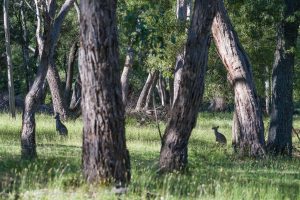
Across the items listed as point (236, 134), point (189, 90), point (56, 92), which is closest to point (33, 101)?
point (189, 90)

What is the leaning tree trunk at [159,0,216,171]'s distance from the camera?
12352 mm

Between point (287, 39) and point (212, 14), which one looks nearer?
point (212, 14)

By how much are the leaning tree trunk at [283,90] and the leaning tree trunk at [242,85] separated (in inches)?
97.5

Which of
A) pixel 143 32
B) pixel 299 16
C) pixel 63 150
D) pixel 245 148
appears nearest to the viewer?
pixel 143 32

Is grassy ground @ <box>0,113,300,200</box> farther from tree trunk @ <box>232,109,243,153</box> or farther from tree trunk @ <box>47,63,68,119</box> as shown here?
tree trunk @ <box>47,63,68,119</box>

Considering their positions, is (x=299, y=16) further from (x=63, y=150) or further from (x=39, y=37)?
(x=39, y=37)

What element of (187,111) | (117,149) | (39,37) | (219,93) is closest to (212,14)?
(187,111)

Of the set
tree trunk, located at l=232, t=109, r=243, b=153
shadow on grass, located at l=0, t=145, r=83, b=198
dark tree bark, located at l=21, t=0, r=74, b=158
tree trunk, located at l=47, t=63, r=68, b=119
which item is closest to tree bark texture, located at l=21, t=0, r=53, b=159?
dark tree bark, located at l=21, t=0, r=74, b=158

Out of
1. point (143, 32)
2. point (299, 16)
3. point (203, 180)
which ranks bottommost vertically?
point (203, 180)

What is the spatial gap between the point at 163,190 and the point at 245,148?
31.0 feet

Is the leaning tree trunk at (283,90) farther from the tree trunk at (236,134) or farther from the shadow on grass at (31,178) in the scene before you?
the shadow on grass at (31,178)

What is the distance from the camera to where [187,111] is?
12555 millimetres

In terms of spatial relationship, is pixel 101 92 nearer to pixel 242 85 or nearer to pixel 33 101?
pixel 33 101

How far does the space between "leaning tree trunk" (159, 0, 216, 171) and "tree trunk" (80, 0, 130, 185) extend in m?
2.98
